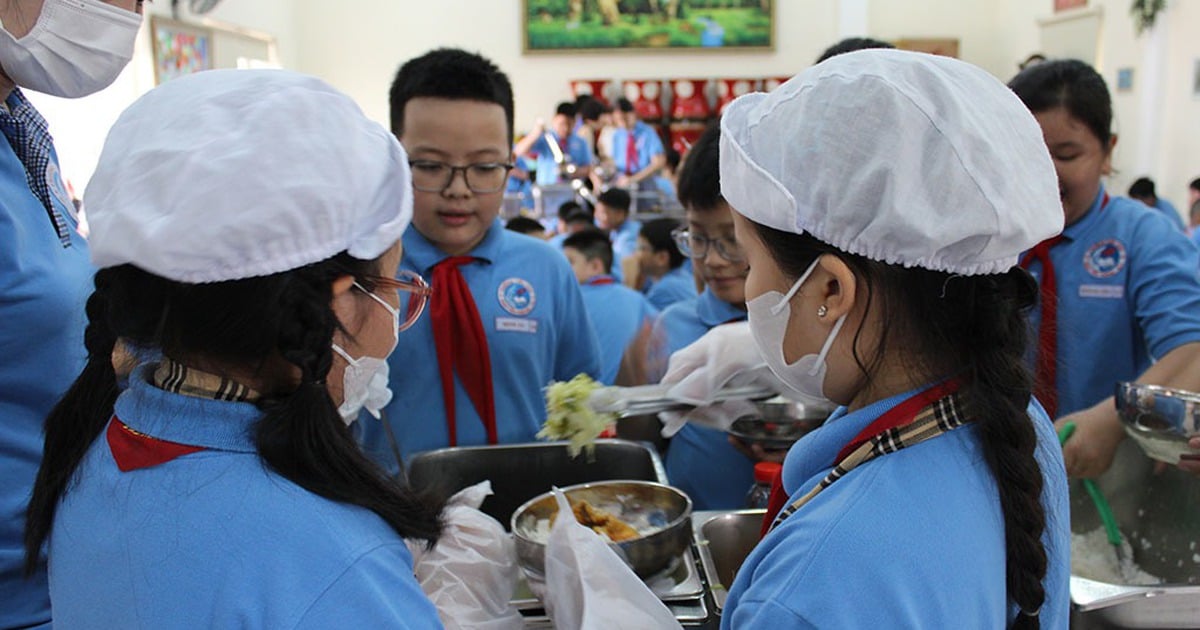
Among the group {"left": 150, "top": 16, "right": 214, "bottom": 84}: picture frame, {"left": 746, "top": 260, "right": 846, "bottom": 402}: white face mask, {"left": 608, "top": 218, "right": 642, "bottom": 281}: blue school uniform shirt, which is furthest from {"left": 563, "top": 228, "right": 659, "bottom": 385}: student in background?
{"left": 150, "top": 16, "right": 214, "bottom": 84}: picture frame

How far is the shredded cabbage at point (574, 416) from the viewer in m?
1.52

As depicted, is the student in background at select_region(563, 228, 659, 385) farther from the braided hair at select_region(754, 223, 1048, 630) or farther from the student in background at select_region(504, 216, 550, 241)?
the braided hair at select_region(754, 223, 1048, 630)

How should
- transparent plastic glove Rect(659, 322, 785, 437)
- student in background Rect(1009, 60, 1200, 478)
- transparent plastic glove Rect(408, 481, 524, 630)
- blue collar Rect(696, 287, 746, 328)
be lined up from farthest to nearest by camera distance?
blue collar Rect(696, 287, 746, 328) < student in background Rect(1009, 60, 1200, 478) < transparent plastic glove Rect(659, 322, 785, 437) < transparent plastic glove Rect(408, 481, 524, 630)

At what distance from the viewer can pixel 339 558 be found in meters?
0.76

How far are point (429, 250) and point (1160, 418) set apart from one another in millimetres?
1416

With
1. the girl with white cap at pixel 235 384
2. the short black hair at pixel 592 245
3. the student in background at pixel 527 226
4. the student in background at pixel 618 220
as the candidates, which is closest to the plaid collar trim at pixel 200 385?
the girl with white cap at pixel 235 384

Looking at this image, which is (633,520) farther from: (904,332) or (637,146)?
(637,146)

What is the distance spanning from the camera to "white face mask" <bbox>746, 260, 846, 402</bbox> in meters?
0.91

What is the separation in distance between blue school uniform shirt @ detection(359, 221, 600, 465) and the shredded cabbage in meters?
0.37

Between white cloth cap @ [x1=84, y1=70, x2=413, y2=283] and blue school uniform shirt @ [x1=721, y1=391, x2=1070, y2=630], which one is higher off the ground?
white cloth cap @ [x1=84, y1=70, x2=413, y2=283]

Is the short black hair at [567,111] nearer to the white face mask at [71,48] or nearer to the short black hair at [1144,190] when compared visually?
the short black hair at [1144,190]

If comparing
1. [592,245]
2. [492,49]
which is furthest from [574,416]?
[492,49]

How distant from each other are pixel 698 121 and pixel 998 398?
36.4 ft

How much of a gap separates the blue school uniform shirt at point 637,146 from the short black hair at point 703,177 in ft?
26.7
